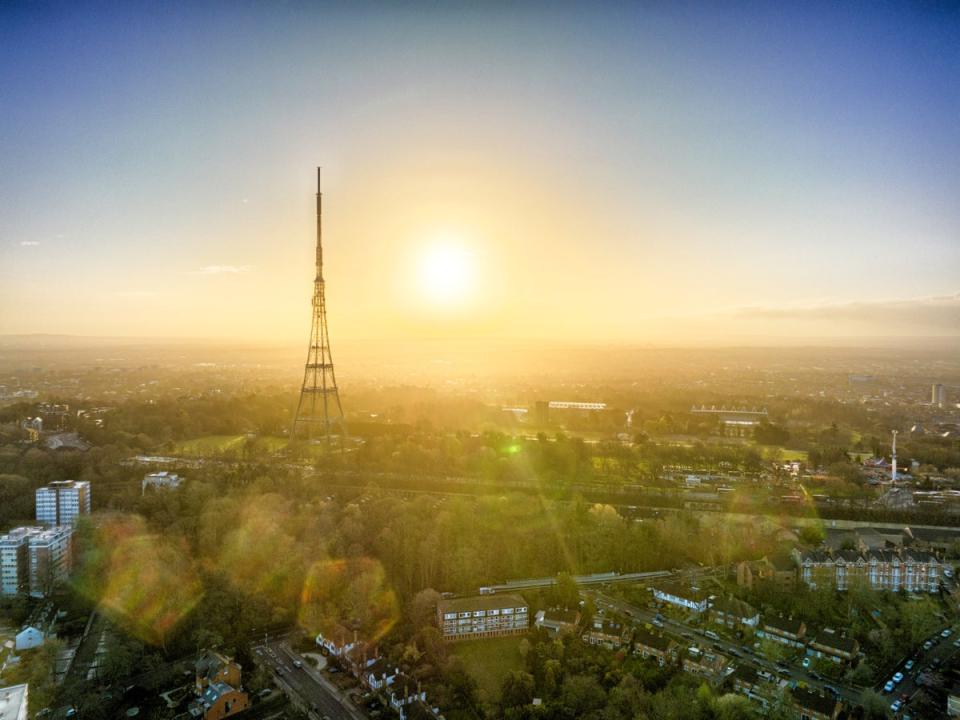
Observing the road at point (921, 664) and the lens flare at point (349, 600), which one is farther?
the lens flare at point (349, 600)

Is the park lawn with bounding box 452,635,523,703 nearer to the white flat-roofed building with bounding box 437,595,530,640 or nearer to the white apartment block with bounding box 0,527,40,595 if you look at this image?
the white flat-roofed building with bounding box 437,595,530,640

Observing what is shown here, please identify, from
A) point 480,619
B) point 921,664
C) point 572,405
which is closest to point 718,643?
point 921,664

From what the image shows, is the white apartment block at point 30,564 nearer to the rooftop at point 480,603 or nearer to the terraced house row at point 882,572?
the rooftop at point 480,603

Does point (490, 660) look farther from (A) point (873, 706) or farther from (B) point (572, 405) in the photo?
(B) point (572, 405)

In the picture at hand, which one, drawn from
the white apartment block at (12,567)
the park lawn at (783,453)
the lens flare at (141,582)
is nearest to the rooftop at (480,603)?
the lens flare at (141,582)

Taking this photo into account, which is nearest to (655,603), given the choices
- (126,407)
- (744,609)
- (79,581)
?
(744,609)

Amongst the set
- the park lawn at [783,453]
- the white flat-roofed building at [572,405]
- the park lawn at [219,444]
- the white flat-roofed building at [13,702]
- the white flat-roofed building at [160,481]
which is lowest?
the park lawn at [783,453]
